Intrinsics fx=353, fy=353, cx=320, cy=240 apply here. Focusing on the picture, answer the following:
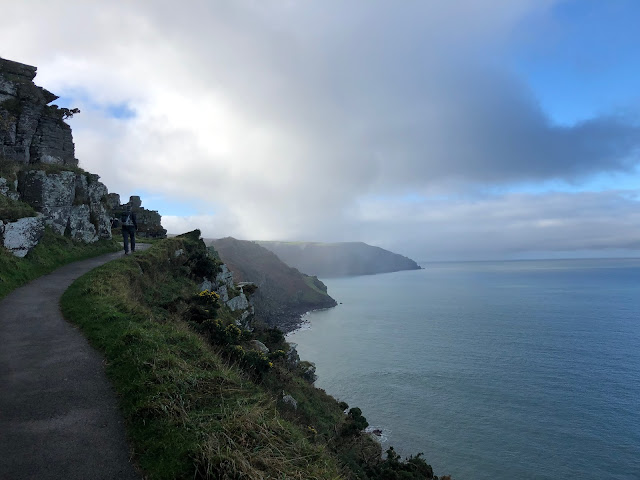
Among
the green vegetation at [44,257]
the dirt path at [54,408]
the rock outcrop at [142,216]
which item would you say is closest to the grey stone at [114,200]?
the rock outcrop at [142,216]

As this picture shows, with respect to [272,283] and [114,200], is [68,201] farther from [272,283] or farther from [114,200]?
[272,283]

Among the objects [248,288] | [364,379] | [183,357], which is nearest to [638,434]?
[364,379]

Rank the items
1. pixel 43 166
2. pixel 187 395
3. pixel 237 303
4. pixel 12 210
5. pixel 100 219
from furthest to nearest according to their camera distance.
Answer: pixel 237 303
pixel 100 219
pixel 43 166
pixel 12 210
pixel 187 395

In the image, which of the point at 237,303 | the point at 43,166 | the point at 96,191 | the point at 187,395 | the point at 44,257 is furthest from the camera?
the point at 237,303

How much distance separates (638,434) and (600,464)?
25.4 ft

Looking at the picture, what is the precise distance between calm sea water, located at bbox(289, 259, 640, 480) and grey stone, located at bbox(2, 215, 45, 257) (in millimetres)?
33652

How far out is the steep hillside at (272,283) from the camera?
115 meters

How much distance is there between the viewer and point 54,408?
280 inches

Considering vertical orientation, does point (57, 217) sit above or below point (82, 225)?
above

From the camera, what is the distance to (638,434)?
35.7 metres

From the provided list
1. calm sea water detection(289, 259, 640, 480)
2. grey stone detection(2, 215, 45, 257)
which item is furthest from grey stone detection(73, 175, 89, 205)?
calm sea water detection(289, 259, 640, 480)

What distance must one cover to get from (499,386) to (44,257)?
52543 millimetres

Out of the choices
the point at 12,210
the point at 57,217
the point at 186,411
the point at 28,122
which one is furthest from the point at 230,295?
the point at 186,411

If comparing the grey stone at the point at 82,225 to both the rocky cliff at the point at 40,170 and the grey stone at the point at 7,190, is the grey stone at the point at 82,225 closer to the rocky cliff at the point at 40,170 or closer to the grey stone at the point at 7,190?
the rocky cliff at the point at 40,170
